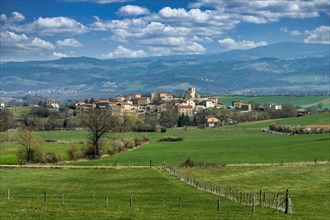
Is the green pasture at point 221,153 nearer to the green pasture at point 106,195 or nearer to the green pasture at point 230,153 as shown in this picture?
the green pasture at point 230,153

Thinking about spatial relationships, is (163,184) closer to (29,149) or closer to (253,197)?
(253,197)

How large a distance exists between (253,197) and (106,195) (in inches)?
602

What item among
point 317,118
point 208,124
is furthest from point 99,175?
point 208,124

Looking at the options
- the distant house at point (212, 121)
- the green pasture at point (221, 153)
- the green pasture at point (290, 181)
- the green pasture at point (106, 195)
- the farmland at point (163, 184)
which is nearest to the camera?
the green pasture at point (106, 195)

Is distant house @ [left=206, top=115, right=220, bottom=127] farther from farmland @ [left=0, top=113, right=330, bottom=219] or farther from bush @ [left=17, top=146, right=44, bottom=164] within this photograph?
bush @ [left=17, top=146, right=44, bottom=164]

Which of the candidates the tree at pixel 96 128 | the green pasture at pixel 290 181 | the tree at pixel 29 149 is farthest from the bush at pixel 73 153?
the green pasture at pixel 290 181

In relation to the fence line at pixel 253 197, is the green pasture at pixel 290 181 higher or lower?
lower

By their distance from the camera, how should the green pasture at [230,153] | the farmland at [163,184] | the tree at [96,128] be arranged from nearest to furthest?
1. the farmland at [163,184]
2. the green pasture at [230,153]
3. the tree at [96,128]

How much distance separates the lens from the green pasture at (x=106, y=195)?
25.2 meters

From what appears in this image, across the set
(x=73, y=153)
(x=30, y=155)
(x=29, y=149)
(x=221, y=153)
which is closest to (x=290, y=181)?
(x=221, y=153)

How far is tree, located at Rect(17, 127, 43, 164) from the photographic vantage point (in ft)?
228

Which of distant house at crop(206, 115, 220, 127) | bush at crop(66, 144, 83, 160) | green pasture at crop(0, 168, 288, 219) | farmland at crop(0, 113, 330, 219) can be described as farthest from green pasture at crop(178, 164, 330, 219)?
distant house at crop(206, 115, 220, 127)

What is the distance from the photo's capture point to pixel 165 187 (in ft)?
144

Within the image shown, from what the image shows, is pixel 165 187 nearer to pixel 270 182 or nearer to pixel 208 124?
pixel 270 182
